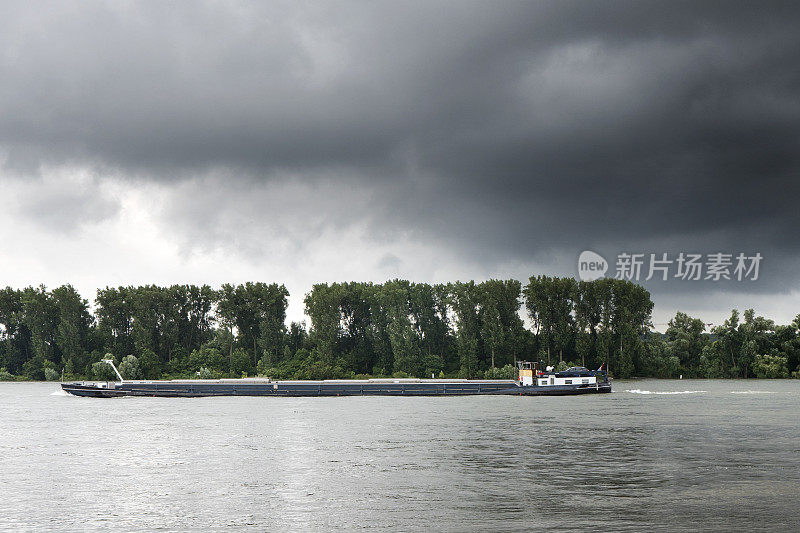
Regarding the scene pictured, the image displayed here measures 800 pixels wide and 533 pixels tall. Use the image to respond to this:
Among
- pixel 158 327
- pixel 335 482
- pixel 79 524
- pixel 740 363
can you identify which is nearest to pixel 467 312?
pixel 740 363

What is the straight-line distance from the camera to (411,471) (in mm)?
42469

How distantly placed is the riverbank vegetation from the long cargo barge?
26.0m

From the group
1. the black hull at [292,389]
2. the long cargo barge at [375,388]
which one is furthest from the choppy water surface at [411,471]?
the black hull at [292,389]

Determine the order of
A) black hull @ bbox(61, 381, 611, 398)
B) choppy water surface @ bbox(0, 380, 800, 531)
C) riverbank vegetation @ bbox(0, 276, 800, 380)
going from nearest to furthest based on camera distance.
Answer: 1. choppy water surface @ bbox(0, 380, 800, 531)
2. black hull @ bbox(61, 381, 611, 398)
3. riverbank vegetation @ bbox(0, 276, 800, 380)

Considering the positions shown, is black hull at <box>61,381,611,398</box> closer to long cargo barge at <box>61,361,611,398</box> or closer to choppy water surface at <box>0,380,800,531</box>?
long cargo barge at <box>61,361,611,398</box>

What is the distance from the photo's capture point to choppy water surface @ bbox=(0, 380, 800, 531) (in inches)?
1200

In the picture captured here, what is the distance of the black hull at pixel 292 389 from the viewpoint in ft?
407

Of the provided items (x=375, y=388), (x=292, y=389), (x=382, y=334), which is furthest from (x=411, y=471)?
(x=382, y=334)

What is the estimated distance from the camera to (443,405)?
102m

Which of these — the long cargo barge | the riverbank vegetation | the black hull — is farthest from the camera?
the riverbank vegetation

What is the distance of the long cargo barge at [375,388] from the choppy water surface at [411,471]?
116 ft

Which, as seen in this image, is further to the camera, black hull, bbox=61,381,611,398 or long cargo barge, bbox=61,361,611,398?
black hull, bbox=61,381,611,398

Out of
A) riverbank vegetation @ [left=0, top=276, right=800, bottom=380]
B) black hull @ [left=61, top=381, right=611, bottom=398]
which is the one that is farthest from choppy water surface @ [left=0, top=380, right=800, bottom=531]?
riverbank vegetation @ [left=0, top=276, right=800, bottom=380]

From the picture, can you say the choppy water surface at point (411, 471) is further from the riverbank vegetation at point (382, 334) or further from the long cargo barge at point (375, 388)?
the riverbank vegetation at point (382, 334)
